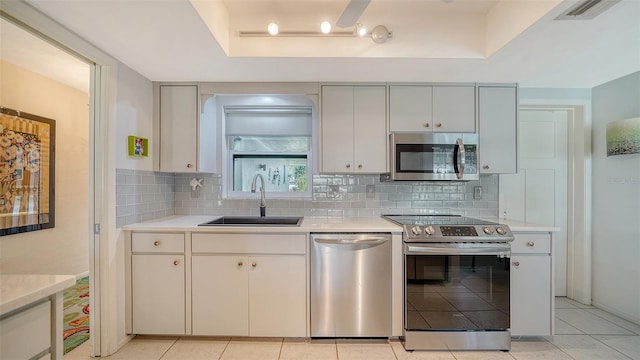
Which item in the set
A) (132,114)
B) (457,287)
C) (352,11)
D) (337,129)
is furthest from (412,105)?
(132,114)

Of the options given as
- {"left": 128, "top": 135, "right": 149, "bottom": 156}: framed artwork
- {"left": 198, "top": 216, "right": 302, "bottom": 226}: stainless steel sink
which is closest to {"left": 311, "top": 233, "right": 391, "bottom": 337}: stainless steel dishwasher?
{"left": 198, "top": 216, "right": 302, "bottom": 226}: stainless steel sink

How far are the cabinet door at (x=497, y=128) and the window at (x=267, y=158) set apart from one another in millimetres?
1661

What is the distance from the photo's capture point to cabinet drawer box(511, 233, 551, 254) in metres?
2.24

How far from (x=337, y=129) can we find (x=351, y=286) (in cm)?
135

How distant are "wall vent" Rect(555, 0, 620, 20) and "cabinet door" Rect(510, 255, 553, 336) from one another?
5.41 feet

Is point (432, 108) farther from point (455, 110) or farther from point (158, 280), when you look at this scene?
point (158, 280)

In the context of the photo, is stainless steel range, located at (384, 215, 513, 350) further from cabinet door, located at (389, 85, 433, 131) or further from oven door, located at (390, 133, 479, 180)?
cabinet door, located at (389, 85, 433, 131)

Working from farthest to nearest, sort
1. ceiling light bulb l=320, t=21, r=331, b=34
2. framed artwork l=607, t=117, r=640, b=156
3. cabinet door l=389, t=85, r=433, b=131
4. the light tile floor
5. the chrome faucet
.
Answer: the chrome faucet → cabinet door l=389, t=85, r=433, b=131 → framed artwork l=607, t=117, r=640, b=156 → the light tile floor → ceiling light bulb l=320, t=21, r=331, b=34

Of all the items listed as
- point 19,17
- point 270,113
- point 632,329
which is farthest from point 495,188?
point 19,17

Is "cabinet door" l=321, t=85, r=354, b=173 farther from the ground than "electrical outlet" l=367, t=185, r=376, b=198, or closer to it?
farther from the ground

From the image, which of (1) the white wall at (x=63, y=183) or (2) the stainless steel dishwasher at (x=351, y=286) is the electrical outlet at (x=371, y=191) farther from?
(1) the white wall at (x=63, y=183)

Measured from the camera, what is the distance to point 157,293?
2.22 metres

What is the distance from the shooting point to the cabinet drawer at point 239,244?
221 centimetres

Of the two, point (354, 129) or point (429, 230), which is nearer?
point (429, 230)
